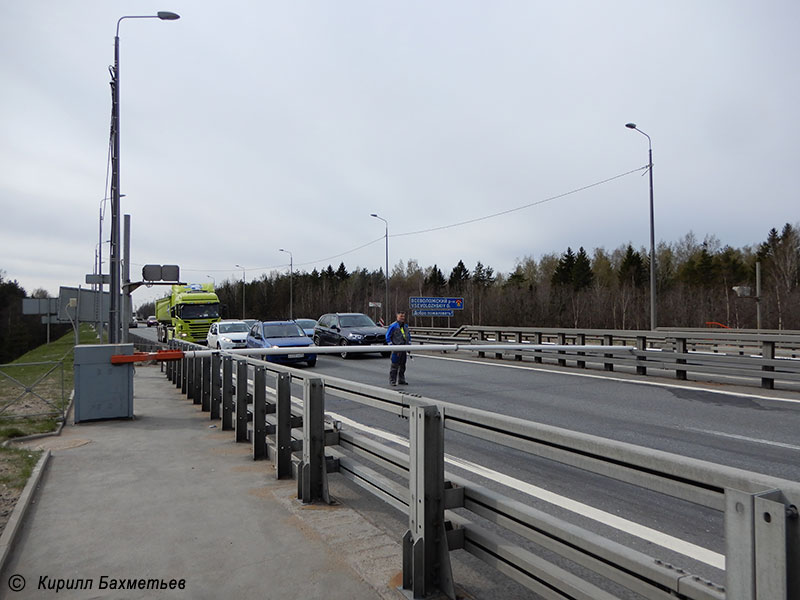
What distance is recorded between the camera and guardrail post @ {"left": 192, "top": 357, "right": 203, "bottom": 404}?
11344 mm

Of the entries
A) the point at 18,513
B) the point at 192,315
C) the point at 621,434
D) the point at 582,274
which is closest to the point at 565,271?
the point at 582,274

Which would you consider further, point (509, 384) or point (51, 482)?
point (509, 384)

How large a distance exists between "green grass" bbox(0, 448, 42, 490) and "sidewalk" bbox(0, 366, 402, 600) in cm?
22

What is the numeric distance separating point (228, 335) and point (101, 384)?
17.9 m

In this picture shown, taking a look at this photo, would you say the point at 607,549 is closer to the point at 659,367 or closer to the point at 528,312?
the point at 659,367

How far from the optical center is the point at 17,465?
21.8ft

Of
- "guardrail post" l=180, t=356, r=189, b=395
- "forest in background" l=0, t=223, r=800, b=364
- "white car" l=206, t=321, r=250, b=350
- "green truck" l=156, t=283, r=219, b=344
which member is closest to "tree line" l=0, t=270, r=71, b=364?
"forest in background" l=0, t=223, r=800, b=364

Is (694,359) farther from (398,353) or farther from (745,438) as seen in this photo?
(398,353)

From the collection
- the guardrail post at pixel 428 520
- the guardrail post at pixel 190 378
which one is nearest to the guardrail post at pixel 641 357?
the guardrail post at pixel 190 378

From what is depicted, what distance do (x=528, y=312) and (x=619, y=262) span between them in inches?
904

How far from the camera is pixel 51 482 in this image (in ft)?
20.0

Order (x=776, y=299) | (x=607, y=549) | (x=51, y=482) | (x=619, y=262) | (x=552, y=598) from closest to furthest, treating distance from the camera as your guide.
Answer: (x=607, y=549) → (x=552, y=598) → (x=51, y=482) → (x=776, y=299) → (x=619, y=262)

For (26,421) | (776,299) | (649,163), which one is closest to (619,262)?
(776,299)

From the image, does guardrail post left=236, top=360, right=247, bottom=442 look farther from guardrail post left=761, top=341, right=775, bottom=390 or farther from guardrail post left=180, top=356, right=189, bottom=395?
guardrail post left=761, top=341, right=775, bottom=390
